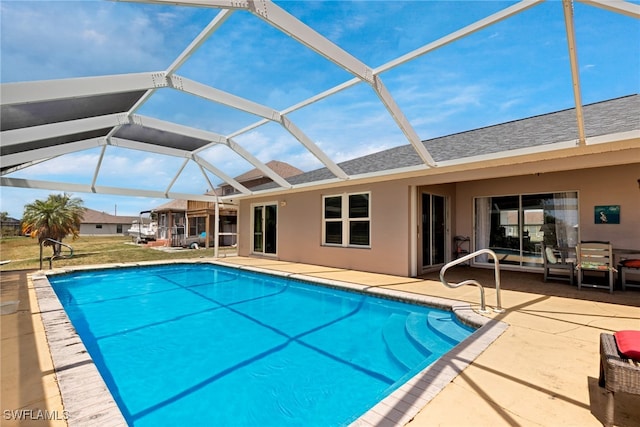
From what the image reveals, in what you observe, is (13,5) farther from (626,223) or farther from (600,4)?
(626,223)

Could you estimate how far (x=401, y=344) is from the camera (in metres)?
4.53

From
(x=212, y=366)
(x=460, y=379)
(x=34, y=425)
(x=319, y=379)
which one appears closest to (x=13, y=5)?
(x=34, y=425)

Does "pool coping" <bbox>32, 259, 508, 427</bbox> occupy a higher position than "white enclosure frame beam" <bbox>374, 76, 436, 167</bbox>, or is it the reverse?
"white enclosure frame beam" <bbox>374, 76, 436, 167</bbox>

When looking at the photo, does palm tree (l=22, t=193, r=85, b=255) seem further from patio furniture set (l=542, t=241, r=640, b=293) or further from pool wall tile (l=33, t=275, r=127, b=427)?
patio furniture set (l=542, t=241, r=640, b=293)

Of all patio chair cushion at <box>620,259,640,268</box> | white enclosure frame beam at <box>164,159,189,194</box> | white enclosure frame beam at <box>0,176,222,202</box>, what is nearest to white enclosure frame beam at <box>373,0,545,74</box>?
patio chair cushion at <box>620,259,640,268</box>

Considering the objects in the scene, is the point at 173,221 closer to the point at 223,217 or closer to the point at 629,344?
the point at 223,217

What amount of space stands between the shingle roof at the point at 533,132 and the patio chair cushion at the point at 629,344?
438 centimetres

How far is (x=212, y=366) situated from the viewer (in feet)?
13.2

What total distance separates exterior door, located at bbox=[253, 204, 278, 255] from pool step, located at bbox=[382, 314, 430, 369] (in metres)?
8.32

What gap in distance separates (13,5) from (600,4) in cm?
748

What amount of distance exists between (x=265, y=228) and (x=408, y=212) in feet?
24.3

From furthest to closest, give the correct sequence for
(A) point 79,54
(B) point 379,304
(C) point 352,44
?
(B) point 379,304, (C) point 352,44, (A) point 79,54

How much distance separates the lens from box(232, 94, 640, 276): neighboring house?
20.4 ft

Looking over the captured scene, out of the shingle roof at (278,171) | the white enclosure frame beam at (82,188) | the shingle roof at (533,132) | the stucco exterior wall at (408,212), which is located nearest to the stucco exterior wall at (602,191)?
the stucco exterior wall at (408,212)
